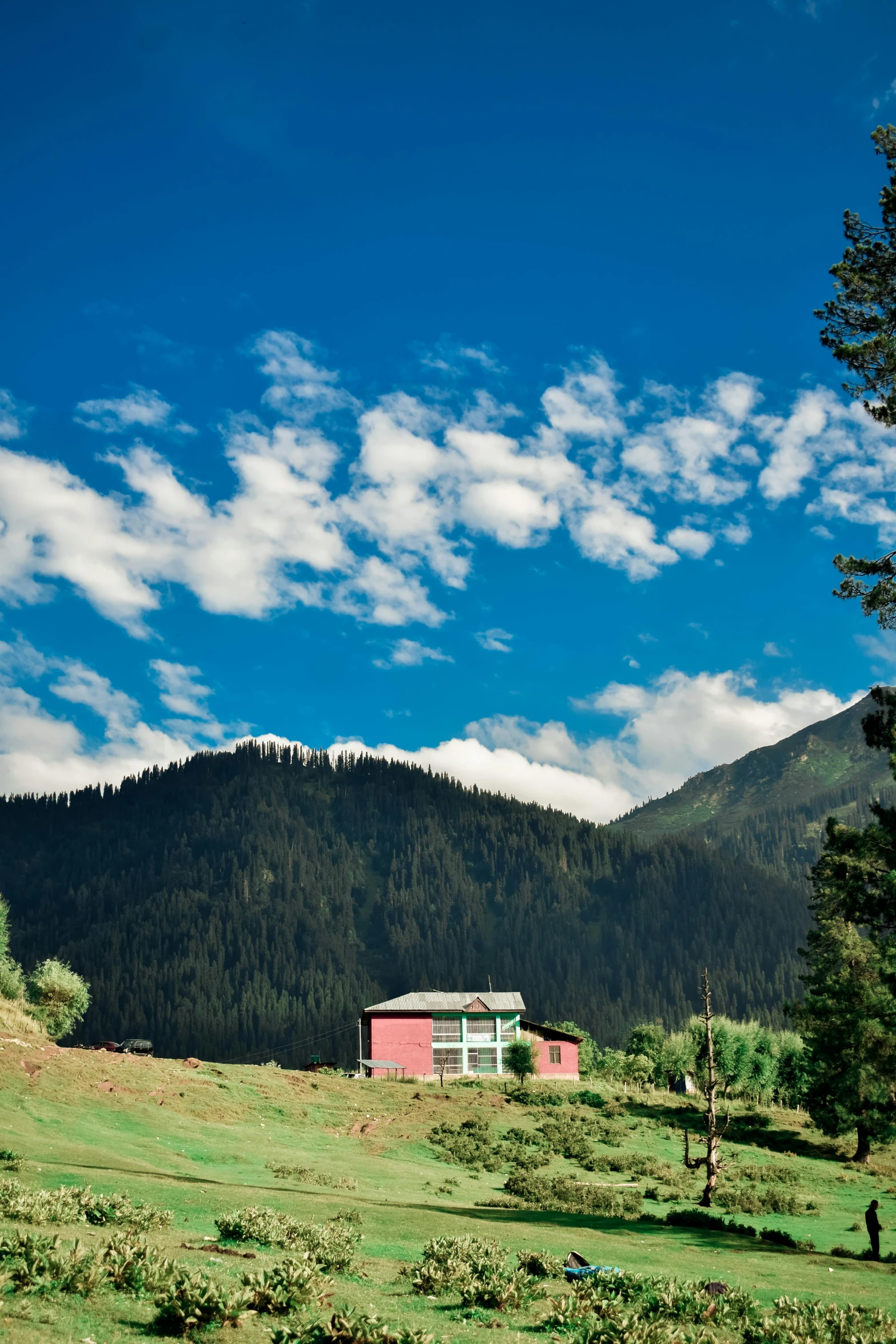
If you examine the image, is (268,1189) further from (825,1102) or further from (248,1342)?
(825,1102)

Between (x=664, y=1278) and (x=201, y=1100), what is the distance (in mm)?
42882

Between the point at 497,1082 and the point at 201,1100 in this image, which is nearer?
the point at 201,1100

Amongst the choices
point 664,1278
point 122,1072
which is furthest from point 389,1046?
point 664,1278

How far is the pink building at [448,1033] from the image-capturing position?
4412 inches

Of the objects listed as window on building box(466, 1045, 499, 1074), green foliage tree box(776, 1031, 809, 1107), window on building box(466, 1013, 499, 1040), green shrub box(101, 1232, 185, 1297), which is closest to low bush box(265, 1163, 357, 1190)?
green shrub box(101, 1232, 185, 1297)

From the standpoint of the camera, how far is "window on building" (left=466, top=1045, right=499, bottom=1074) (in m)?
112

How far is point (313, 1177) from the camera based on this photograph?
4084cm

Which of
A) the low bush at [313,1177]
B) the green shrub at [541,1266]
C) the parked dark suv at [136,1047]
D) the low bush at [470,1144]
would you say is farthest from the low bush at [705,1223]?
the parked dark suv at [136,1047]

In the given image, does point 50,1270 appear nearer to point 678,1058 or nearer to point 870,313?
point 870,313

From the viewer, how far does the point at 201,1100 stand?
55344mm

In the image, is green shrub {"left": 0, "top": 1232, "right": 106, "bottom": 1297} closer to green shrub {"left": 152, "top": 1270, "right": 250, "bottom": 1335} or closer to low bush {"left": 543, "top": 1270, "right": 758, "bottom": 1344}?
green shrub {"left": 152, "top": 1270, "right": 250, "bottom": 1335}

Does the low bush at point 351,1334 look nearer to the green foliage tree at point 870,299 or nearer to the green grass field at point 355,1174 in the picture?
the green grass field at point 355,1174

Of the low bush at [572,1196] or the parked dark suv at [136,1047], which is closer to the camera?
the low bush at [572,1196]

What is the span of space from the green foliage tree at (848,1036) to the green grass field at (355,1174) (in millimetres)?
3474
